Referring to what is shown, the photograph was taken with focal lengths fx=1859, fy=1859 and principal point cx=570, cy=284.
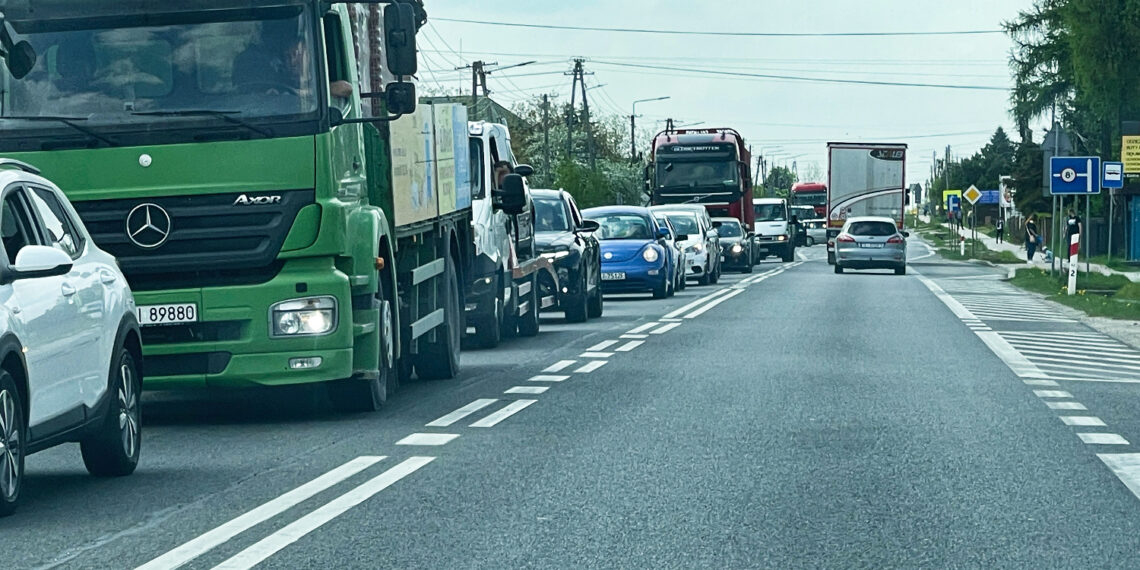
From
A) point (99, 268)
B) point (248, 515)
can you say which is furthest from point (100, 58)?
point (248, 515)

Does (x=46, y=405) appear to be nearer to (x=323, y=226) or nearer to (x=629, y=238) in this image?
(x=323, y=226)

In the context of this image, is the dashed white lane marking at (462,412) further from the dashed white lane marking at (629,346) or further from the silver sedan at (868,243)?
the silver sedan at (868,243)

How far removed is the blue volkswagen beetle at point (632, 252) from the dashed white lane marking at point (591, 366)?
1472cm

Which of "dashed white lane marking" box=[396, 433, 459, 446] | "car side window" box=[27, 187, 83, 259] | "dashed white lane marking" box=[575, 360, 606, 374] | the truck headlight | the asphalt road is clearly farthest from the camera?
"dashed white lane marking" box=[575, 360, 606, 374]

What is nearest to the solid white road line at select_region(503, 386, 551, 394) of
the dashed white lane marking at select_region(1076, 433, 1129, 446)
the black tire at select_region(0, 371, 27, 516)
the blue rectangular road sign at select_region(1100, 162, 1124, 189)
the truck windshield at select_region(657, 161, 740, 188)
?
the dashed white lane marking at select_region(1076, 433, 1129, 446)

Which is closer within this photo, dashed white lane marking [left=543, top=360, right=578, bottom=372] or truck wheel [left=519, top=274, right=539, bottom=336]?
dashed white lane marking [left=543, top=360, right=578, bottom=372]

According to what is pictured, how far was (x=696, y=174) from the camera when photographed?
47906mm

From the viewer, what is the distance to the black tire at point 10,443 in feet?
25.8

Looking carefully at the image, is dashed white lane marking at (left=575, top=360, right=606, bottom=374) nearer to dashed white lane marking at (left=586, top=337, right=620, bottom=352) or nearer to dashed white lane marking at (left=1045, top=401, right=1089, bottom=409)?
dashed white lane marking at (left=586, top=337, right=620, bottom=352)

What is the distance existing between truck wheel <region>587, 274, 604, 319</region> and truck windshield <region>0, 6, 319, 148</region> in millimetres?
14404

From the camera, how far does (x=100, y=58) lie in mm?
11445

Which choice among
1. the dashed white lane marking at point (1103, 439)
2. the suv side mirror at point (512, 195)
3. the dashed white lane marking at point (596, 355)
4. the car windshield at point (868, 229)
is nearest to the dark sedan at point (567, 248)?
the suv side mirror at point (512, 195)

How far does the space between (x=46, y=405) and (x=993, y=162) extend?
18576cm

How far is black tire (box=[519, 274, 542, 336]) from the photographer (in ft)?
70.9
